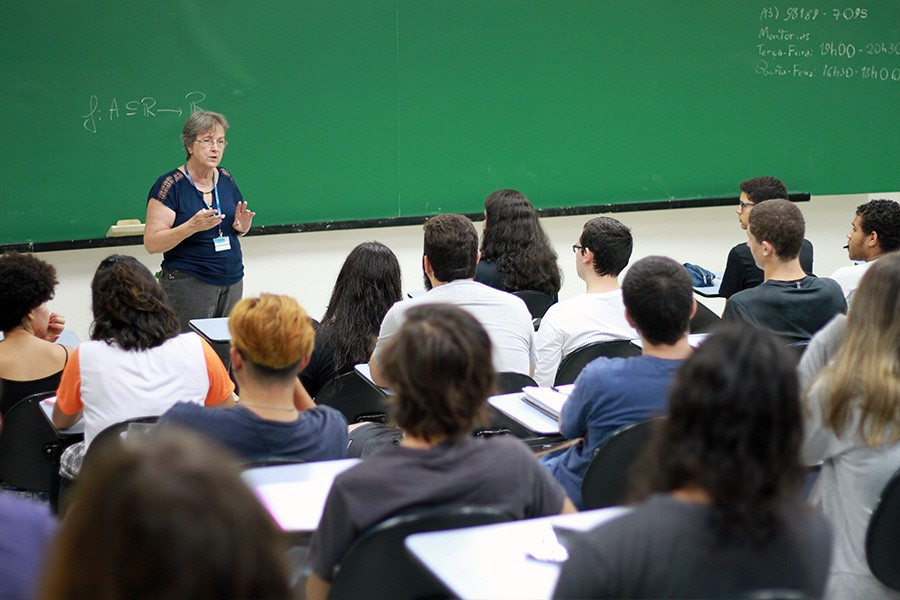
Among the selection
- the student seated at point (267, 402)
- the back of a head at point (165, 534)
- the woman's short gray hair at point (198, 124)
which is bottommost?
the student seated at point (267, 402)

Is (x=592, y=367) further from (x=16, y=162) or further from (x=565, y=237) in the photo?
(x=565, y=237)

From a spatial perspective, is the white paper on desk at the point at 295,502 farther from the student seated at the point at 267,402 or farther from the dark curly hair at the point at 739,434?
the dark curly hair at the point at 739,434

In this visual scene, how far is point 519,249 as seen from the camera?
5.02 metres

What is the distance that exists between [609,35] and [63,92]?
3485 mm

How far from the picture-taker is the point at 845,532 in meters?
2.71

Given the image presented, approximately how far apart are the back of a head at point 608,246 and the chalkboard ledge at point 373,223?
2458mm

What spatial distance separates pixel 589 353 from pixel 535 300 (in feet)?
3.85

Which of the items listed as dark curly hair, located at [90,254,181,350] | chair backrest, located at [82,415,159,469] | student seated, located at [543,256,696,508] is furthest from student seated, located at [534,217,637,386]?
chair backrest, located at [82,415,159,469]

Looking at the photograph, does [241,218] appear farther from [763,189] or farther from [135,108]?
[763,189]

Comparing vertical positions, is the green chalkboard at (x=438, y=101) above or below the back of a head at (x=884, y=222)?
above

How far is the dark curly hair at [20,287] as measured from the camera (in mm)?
3666

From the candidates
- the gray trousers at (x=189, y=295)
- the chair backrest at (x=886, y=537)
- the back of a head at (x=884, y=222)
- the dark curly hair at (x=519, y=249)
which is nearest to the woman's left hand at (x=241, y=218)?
the gray trousers at (x=189, y=295)

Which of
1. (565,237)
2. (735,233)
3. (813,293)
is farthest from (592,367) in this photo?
(735,233)

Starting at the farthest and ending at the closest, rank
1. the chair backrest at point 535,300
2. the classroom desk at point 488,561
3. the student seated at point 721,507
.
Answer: the chair backrest at point 535,300 < the classroom desk at point 488,561 < the student seated at point 721,507
